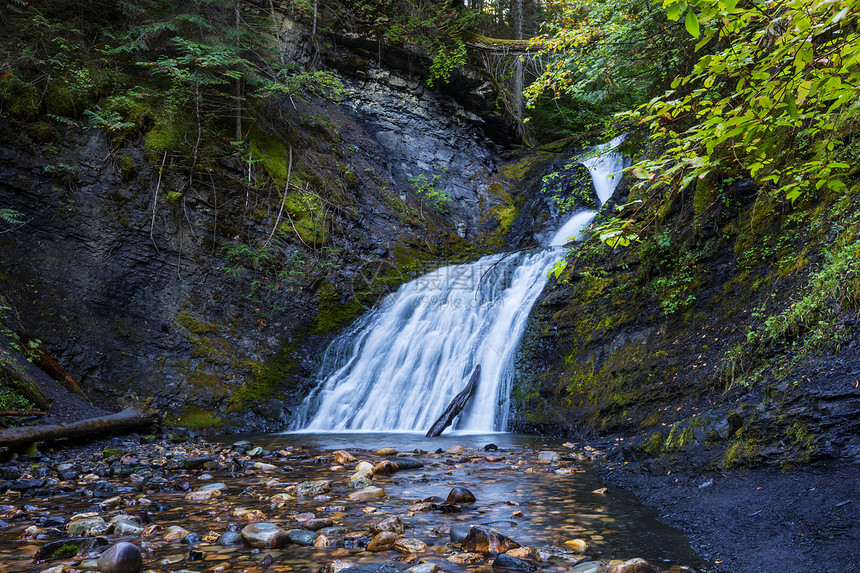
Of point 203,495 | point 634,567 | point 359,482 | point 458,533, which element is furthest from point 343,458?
→ point 634,567

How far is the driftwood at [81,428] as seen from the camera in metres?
5.62

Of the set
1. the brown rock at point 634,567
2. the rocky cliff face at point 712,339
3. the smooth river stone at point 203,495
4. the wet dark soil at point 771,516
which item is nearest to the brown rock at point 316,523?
the smooth river stone at point 203,495

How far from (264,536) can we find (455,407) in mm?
5062

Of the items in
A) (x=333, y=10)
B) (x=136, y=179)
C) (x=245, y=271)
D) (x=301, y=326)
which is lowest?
(x=301, y=326)

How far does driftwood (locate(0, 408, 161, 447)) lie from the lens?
562 centimetres

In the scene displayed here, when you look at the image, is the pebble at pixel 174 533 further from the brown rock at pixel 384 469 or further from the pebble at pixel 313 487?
the brown rock at pixel 384 469

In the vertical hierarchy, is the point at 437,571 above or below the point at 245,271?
below

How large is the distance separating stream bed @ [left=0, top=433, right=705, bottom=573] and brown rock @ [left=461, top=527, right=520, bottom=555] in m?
0.06

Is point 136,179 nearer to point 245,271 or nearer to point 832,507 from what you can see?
point 245,271

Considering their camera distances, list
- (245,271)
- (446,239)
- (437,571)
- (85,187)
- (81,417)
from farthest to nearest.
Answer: (446,239) → (245,271) → (85,187) → (81,417) → (437,571)

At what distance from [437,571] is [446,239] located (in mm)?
11543

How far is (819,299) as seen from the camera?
4137mm

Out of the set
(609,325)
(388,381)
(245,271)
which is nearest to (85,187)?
(245,271)

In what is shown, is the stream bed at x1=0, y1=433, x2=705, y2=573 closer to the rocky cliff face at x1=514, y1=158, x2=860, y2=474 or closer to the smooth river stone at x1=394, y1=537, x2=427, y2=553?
the smooth river stone at x1=394, y1=537, x2=427, y2=553
